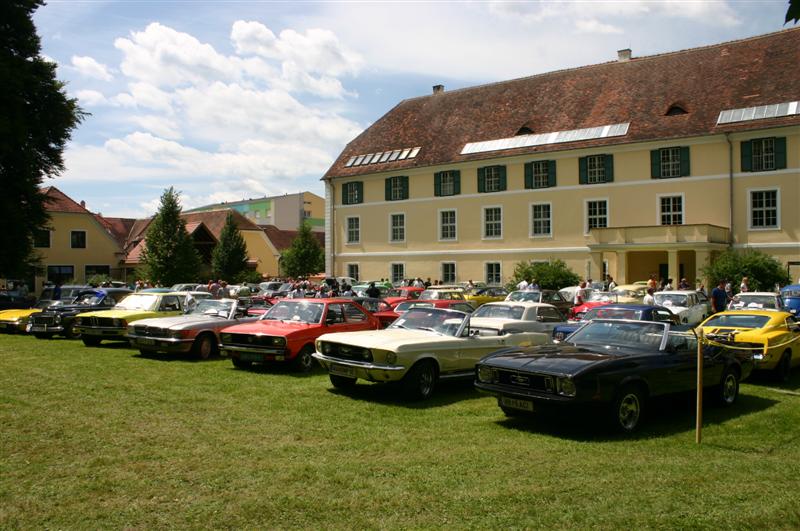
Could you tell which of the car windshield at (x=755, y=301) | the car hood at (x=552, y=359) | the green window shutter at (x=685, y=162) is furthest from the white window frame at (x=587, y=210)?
the car hood at (x=552, y=359)

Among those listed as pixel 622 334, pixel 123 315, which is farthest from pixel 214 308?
pixel 622 334

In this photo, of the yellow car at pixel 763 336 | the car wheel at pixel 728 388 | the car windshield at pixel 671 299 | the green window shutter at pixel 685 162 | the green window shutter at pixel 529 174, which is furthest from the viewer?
the green window shutter at pixel 529 174

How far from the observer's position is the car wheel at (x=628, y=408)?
28.9 feet

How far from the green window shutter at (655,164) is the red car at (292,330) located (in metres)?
28.0

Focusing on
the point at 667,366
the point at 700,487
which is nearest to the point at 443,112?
the point at 667,366

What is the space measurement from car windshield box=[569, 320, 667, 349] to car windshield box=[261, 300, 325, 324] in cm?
567

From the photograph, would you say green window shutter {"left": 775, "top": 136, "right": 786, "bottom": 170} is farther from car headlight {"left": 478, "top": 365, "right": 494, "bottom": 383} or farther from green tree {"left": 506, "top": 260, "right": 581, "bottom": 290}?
car headlight {"left": 478, "top": 365, "right": 494, "bottom": 383}

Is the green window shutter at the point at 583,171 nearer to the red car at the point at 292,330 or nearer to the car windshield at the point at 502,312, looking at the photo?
the car windshield at the point at 502,312

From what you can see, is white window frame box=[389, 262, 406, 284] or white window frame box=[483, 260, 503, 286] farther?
white window frame box=[389, 262, 406, 284]

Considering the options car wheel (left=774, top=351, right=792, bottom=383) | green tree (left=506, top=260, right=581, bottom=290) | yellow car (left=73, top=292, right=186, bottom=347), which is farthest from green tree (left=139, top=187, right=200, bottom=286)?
car wheel (left=774, top=351, right=792, bottom=383)

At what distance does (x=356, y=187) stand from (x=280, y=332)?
37.7 m

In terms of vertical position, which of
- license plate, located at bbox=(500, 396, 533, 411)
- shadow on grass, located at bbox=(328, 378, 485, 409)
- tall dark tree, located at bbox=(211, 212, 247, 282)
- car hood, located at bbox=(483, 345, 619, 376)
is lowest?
shadow on grass, located at bbox=(328, 378, 485, 409)

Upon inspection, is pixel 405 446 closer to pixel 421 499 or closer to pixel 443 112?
pixel 421 499

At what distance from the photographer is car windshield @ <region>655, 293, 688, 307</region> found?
73.7ft
